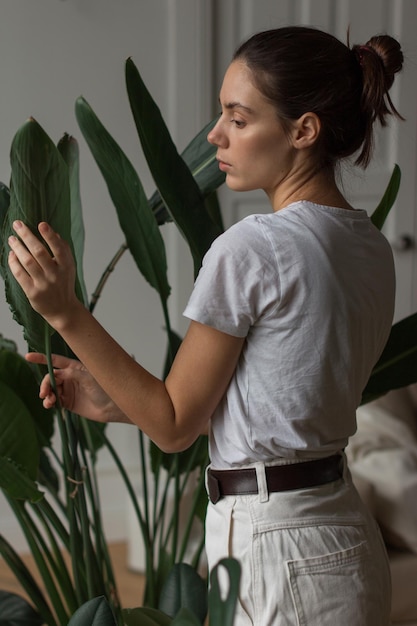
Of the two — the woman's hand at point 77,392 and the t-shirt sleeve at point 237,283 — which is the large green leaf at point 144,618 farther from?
the t-shirt sleeve at point 237,283

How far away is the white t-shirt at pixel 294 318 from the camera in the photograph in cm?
89

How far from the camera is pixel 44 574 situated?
141cm

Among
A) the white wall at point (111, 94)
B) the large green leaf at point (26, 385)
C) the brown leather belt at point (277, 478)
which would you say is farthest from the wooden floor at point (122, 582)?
the brown leather belt at point (277, 478)

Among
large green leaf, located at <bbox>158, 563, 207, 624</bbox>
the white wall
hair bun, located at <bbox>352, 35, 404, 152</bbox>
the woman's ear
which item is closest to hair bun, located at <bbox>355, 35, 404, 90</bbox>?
hair bun, located at <bbox>352, 35, 404, 152</bbox>

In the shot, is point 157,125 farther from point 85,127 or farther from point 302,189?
point 302,189

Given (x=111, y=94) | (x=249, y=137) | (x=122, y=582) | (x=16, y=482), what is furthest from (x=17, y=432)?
(x=111, y=94)

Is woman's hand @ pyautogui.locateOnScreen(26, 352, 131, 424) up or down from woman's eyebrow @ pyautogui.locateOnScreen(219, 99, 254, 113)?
down

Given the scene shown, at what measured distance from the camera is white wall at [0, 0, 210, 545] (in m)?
2.81

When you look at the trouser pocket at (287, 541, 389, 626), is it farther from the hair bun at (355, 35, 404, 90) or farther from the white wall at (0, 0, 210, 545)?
the white wall at (0, 0, 210, 545)

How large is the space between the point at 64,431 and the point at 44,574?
1.00 ft

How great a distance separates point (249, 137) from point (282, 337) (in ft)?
0.75

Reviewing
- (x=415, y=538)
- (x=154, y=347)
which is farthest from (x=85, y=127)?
(x=154, y=347)

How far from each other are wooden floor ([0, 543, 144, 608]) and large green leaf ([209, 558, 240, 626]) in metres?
2.14

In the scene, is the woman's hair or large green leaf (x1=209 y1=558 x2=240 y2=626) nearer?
large green leaf (x1=209 y1=558 x2=240 y2=626)
